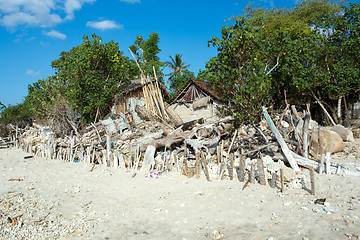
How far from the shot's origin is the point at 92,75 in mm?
15641

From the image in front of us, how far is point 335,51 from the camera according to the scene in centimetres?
1251

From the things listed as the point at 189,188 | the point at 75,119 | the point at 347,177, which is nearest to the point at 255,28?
the point at 347,177

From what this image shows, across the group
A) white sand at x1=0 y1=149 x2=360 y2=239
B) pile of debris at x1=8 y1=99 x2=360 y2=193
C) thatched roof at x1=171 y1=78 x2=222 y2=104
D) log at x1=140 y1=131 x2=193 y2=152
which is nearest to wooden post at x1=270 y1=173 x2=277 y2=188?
pile of debris at x1=8 y1=99 x2=360 y2=193

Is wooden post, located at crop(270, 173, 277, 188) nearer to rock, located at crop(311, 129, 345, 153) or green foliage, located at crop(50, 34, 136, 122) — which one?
rock, located at crop(311, 129, 345, 153)

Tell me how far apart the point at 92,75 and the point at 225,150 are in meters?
11.1

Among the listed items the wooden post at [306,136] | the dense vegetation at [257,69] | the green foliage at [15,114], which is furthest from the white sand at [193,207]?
the green foliage at [15,114]

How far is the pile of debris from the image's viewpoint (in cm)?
702

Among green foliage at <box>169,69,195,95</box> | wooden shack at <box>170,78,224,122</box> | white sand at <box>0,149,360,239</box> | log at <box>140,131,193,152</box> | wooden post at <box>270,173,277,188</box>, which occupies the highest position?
green foliage at <box>169,69,195,95</box>

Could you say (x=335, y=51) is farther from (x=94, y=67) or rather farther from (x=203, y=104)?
(x=94, y=67)

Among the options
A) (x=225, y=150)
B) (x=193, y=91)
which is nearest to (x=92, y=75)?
(x=193, y=91)

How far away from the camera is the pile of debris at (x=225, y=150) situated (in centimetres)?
702

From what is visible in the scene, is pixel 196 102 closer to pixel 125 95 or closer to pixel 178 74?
pixel 125 95

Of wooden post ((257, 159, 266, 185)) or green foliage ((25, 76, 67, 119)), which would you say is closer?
wooden post ((257, 159, 266, 185))

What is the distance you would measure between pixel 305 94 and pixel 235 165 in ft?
29.2
